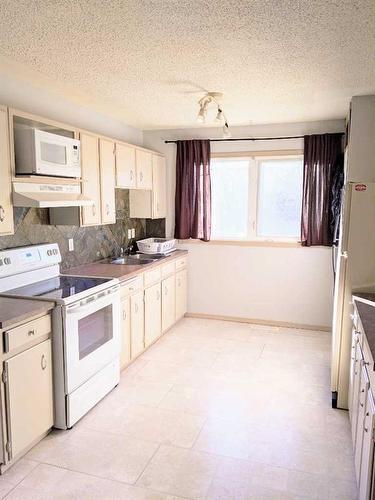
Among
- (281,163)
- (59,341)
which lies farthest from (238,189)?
(59,341)

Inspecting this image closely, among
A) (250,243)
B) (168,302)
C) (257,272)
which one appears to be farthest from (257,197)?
(168,302)

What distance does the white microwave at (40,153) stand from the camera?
2682 millimetres

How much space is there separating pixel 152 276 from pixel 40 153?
1773 mm

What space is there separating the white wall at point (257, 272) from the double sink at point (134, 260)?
0.70 m

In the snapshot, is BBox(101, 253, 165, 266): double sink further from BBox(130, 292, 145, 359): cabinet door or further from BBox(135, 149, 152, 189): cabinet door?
BBox(135, 149, 152, 189): cabinet door

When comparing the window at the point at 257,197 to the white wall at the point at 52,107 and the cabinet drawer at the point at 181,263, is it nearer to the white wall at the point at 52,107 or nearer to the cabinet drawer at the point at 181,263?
the cabinet drawer at the point at 181,263

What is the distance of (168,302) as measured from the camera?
4551 millimetres

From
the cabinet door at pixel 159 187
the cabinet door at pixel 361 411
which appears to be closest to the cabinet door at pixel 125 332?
the cabinet door at pixel 159 187

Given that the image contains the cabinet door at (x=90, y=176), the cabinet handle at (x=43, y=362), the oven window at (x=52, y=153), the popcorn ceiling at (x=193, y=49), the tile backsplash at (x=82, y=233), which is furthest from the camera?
the cabinet door at (x=90, y=176)

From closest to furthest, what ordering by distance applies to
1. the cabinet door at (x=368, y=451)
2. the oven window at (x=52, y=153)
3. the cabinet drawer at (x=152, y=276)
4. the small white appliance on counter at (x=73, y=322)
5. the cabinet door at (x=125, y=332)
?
the cabinet door at (x=368, y=451), the small white appliance on counter at (x=73, y=322), the oven window at (x=52, y=153), the cabinet door at (x=125, y=332), the cabinet drawer at (x=152, y=276)

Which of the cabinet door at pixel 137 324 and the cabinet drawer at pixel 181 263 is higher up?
the cabinet drawer at pixel 181 263

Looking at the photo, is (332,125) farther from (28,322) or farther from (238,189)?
(28,322)

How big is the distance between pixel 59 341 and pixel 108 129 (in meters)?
2.62

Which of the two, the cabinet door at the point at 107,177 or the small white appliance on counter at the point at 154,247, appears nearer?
the cabinet door at the point at 107,177
